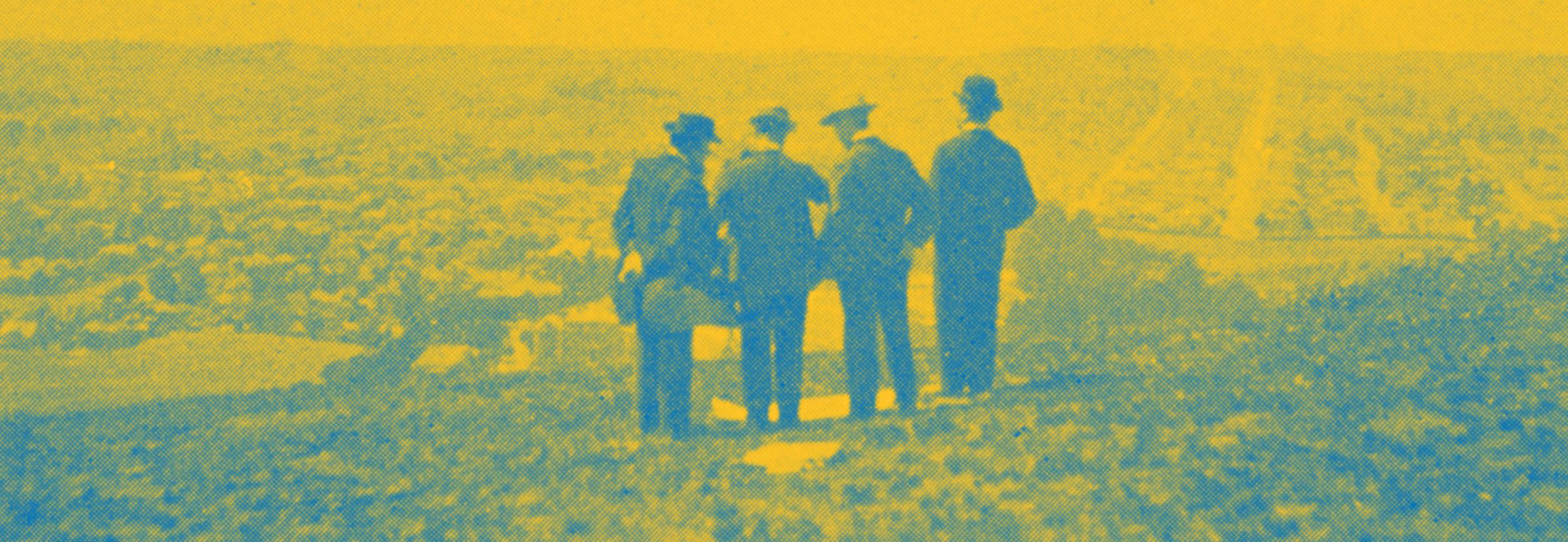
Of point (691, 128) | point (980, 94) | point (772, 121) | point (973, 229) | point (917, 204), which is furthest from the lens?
point (973, 229)

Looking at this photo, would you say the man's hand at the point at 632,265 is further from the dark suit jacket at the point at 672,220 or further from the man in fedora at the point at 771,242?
the man in fedora at the point at 771,242

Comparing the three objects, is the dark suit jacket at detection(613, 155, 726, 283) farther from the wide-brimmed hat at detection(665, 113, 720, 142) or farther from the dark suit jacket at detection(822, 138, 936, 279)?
the dark suit jacket at detection(822, 138, 936, 279)

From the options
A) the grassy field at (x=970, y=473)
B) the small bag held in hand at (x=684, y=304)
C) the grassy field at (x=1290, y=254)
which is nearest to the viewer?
the grassy field at (x=970, y=473)

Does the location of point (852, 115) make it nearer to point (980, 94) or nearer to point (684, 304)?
point (980, 94)

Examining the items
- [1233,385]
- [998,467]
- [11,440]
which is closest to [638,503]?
[998,467]

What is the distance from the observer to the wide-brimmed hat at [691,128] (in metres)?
6.06

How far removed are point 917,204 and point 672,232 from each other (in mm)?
1325

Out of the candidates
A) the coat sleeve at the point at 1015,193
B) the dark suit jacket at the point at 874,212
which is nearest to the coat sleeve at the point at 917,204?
the dark suit jacket at the point at 874,212

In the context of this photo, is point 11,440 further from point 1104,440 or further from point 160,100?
point 160,100

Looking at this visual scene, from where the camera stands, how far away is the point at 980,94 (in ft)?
22.3

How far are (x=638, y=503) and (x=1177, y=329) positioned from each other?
6035 mm

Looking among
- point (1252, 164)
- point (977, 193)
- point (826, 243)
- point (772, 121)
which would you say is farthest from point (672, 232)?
point (1252, 164)

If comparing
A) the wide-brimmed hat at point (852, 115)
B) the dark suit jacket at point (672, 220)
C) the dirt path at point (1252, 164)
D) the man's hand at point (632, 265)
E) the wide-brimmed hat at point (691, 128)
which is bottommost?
the man's hand at point (632, 265)

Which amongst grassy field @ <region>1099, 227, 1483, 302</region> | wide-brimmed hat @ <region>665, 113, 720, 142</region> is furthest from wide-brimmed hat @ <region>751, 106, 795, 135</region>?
grassy field @ <region>1099, 227, 1483, 302</region>
